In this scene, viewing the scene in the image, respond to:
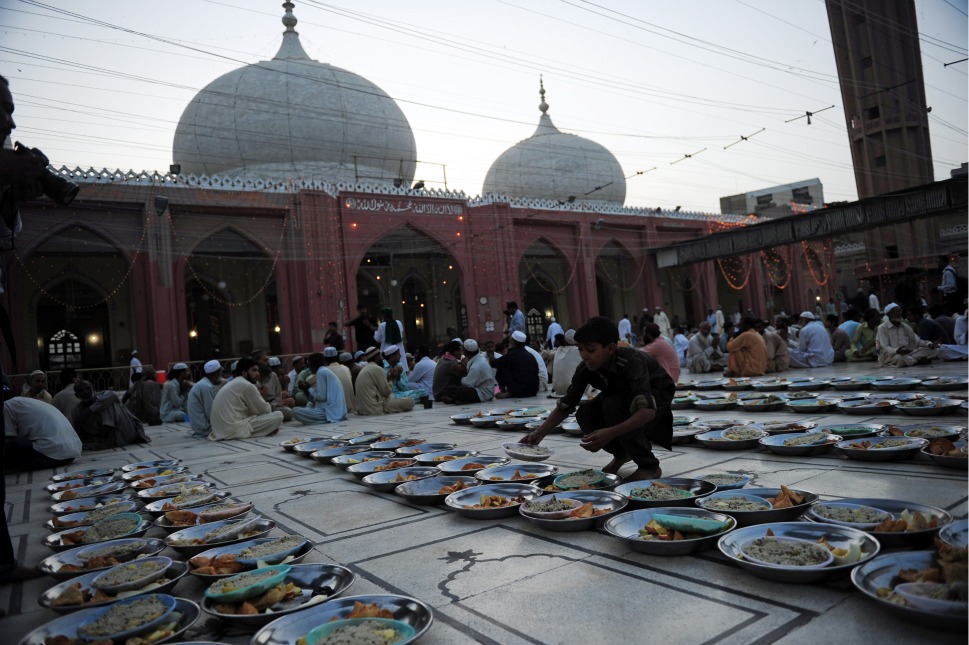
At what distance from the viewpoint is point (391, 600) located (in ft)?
6.40

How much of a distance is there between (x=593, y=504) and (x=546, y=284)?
72.6 ft

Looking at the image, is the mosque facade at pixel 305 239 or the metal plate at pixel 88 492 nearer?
the metal plate at pixel 88 492

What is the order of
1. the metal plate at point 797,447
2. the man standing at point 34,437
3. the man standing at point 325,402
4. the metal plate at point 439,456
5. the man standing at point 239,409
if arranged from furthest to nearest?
the man standing at point 325,402 < the man standing at point 239,409 < the man standing at point 34,437 < the metal plate at point 439,456 < the metal plate at point 797,447

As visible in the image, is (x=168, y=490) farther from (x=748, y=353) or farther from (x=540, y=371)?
(x=748, y=353)

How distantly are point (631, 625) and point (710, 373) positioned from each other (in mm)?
10557

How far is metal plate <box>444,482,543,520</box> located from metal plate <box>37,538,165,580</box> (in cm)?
128

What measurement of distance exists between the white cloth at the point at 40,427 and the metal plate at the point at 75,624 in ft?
15.9

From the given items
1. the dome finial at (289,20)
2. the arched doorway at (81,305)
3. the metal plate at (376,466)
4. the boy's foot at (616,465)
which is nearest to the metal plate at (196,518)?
the metal plate at (376,466)

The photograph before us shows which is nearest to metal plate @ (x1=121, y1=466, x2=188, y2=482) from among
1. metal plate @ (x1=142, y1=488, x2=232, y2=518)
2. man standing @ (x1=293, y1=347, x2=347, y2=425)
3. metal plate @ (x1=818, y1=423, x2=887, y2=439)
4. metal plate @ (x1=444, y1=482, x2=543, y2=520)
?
metal plate @ (x1=142, y1=488, x2=232, y2=518)

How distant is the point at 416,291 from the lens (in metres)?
22.4

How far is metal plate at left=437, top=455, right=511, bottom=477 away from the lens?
3918 millimetres

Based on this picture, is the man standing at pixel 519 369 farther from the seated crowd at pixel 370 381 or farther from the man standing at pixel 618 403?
the man standing at pixel 618 403

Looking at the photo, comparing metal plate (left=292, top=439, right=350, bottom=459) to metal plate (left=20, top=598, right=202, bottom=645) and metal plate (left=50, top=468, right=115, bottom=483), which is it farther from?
metal plate (left=20, top=598, right=202, bottom=645)

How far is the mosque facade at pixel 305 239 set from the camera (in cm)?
1498
